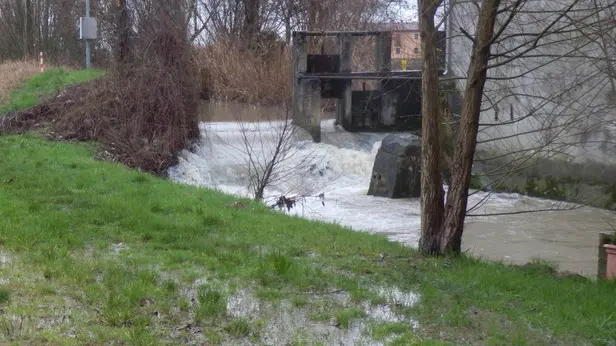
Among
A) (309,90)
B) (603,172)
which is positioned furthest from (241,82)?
(603,172)

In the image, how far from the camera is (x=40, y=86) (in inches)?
1120

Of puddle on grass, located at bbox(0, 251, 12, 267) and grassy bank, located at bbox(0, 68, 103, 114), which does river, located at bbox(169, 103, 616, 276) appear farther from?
puddle on grass, located at bbox(0, 251, 12, 267)

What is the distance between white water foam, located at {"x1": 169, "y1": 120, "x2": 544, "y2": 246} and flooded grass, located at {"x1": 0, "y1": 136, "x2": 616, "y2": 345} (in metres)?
5.28

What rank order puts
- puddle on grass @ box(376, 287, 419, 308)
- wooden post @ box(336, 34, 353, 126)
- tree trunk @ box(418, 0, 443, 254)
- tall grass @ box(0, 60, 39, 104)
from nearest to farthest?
1. puddle on grass @ box(376, 287, 419, 308)
2. tree trunk @ box(418, 0, 443, 254)
3. wooden post @ box(336, 34, 353, 126)
4. tall grass @ box(0, 60, 39, 104)

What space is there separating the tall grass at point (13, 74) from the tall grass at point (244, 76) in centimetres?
643

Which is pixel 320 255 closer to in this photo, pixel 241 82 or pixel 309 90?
pixel 309 90

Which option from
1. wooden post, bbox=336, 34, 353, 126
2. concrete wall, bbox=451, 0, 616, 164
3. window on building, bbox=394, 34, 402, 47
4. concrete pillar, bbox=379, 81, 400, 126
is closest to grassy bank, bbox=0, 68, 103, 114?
wooden post, bbox=336, 34, 353, 126

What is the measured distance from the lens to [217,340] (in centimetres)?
604

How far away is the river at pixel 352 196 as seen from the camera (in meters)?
15.1

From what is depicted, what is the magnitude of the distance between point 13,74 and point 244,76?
9.08 metres

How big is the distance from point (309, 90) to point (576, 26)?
17.7 metres

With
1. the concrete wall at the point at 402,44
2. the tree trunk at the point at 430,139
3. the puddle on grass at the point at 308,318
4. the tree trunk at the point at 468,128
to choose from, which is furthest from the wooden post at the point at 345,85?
the puddle on grass at the point at 308,318

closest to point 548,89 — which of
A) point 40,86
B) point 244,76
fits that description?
point 244,76

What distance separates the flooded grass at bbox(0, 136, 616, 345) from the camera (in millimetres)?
6285
